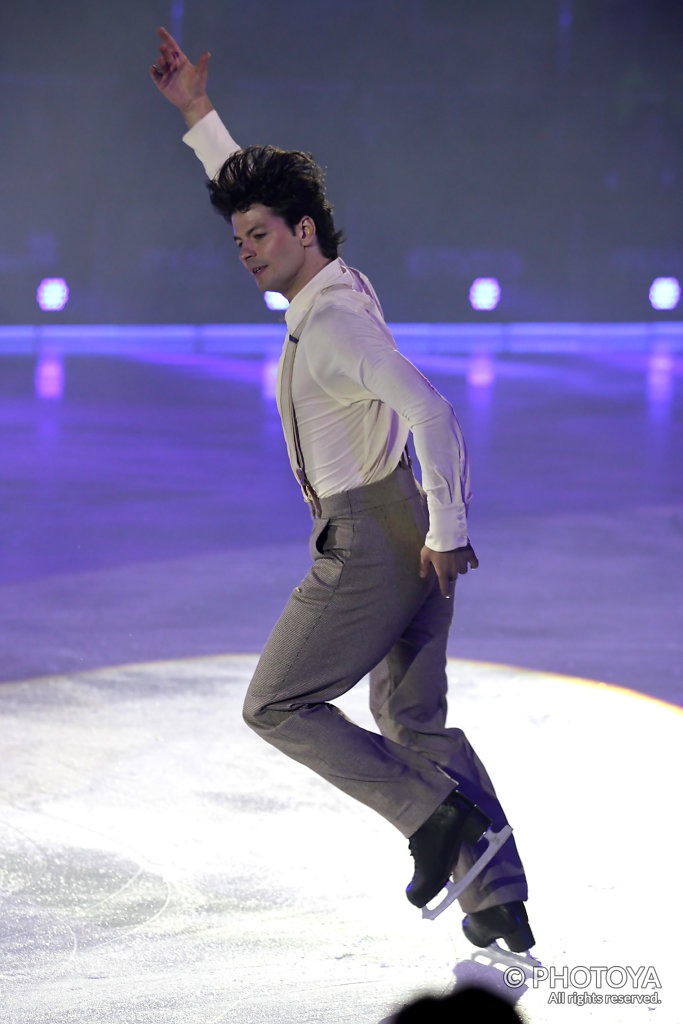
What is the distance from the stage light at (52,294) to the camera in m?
18.8

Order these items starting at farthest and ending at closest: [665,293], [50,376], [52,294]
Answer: [665,293] → [52,294] → [50,376]

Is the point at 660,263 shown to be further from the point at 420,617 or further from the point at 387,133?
the point at 420,617

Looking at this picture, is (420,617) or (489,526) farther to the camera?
(489,526)

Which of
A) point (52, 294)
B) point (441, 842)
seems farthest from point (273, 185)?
point (52, 294)

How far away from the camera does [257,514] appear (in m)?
6.72

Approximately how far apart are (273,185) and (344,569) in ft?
2.13

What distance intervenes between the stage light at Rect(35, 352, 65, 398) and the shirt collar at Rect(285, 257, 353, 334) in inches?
376

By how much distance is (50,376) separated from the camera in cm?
1335

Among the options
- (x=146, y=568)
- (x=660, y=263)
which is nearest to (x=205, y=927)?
(x=146, y=568)

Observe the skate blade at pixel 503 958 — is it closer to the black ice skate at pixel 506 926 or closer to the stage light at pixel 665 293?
the black ice skate at pixel 506 926

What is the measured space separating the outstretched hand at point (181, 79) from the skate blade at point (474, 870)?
157 centimetres

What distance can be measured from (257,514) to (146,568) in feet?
3.99

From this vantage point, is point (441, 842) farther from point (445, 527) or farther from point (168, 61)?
point (168, 61)

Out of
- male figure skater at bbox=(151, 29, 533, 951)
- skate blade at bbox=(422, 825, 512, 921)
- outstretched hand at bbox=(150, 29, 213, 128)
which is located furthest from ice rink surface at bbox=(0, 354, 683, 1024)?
outstretched hand at bbox=(150, 29, 213, 128)
